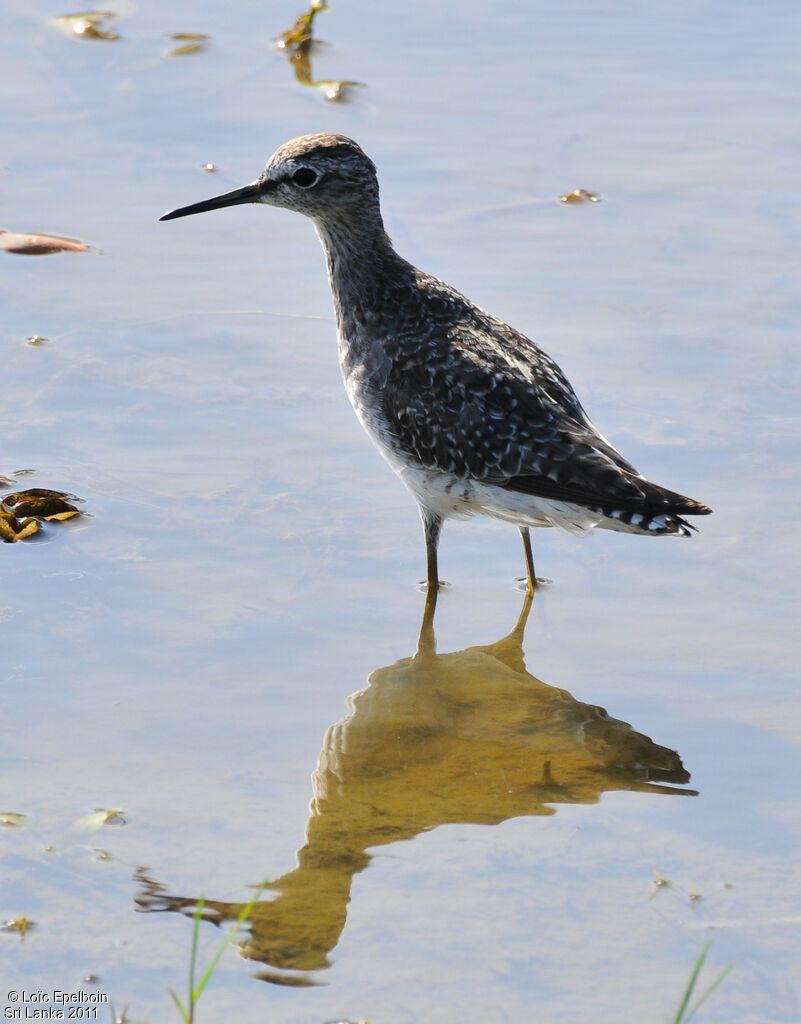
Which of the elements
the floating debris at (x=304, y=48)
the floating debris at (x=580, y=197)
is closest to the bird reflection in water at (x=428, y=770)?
the floating debris at (x=580, y=197)

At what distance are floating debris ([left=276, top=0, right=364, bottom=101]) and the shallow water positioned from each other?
5.3 inches

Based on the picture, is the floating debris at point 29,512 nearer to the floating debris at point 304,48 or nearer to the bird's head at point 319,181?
the bird's head at point 319,181

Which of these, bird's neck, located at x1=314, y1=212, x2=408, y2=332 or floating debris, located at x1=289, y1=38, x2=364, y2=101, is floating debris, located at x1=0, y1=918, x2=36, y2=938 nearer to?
bird's neck, located at x1=314, y1=212, x2=408, y2=332

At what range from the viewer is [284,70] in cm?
1141

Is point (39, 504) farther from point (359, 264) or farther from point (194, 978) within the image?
point (194, 978)

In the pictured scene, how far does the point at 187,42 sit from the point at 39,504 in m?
6.04

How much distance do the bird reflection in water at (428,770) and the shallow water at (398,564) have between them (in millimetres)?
17

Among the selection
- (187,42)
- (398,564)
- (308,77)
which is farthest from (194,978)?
(187,42)

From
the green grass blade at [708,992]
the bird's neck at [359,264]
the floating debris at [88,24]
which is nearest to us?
the green grass blade at [708,992]

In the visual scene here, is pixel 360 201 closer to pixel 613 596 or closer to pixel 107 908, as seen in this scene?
pixel 613 596

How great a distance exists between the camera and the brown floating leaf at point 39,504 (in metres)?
6.87

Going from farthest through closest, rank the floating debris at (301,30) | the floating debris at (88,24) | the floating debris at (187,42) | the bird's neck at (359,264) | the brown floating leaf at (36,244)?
1. the floating debris at (88,24)
2. the floating debris at (187,42)
3. the floating debris at (301,30)
4. the brown floating leaf at (36,244)
5. the bird's neck at (359,264)

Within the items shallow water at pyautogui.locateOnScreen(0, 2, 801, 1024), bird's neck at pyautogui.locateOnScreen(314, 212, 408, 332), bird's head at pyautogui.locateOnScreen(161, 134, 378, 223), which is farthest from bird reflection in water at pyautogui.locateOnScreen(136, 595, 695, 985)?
bird's head at pyautogui.locateOnScreen(161, 134, 378, 223)

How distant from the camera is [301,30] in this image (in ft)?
37.6
